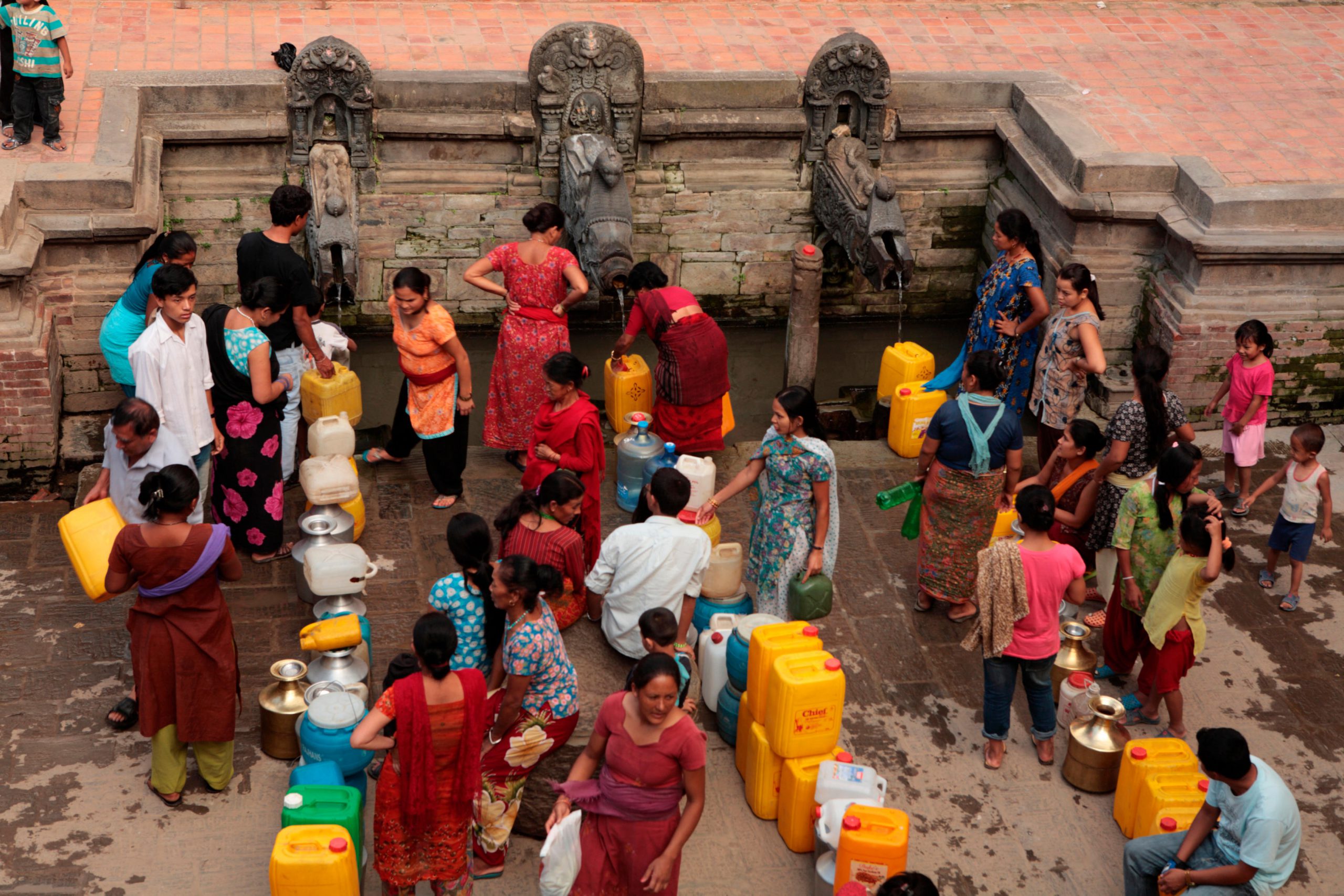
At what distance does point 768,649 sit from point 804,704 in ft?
0.91

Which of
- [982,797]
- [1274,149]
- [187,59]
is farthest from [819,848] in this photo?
[187,59]

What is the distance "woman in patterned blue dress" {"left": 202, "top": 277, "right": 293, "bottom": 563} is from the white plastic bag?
3.01 metres

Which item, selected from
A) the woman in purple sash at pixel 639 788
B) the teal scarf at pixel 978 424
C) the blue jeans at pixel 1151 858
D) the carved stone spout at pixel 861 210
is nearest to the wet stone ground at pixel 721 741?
the blue jeans at pixel 1151 858

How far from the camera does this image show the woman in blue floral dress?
20.8 feet

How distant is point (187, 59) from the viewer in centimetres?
1054

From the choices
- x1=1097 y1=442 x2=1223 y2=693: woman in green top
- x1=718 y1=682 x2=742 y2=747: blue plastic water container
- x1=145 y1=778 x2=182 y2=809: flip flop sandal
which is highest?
x1=1097 y1=442 x2=1223 y2=693: woman in green top

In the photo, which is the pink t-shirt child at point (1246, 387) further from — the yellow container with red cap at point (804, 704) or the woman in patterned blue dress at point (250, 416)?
the woman in patterned blue dress at point (250, 416)

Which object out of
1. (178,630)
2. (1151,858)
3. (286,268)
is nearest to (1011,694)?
(1151,858)

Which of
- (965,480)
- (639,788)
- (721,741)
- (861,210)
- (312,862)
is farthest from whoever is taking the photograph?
(861,210)

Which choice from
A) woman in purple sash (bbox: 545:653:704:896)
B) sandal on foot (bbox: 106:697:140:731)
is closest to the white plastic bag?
woman in purple sash (bbox: 545:653:704:896)

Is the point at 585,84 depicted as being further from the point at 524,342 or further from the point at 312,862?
the point at 312,862

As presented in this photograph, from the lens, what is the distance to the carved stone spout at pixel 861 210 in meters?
9.41

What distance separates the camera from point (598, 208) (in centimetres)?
951

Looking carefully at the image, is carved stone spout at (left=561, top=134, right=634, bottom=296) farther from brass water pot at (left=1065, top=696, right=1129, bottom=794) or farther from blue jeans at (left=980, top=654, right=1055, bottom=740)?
brass water pot at (left=1065, top=696, right=1129, bottom=794)
